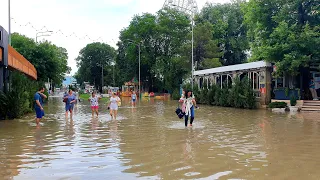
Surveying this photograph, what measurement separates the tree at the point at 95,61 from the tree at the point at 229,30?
45.6m

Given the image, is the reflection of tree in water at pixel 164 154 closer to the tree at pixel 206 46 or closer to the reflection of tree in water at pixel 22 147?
the reflection of tree in water at pixel 22 147

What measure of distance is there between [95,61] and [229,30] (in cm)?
5113

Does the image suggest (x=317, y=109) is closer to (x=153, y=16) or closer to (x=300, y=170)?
(x=300, y=170)

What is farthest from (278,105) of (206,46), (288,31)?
(206,46)

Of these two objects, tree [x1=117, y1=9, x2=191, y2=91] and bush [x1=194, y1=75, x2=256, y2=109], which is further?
tree [x1=117, y1=9, x2=191, y2=91]

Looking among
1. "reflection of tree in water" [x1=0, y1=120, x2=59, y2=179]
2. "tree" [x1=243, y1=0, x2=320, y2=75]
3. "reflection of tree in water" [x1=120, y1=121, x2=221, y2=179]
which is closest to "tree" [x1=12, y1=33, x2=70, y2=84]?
"tree" [x1=243, y1=0, x2=320, y2=75]

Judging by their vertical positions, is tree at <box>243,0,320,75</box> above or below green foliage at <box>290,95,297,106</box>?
above

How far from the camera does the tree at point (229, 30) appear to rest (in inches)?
2236

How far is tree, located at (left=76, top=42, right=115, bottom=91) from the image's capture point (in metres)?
98.9

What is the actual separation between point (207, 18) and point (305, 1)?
109 feet

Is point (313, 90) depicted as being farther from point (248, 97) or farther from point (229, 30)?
point (229, 30)

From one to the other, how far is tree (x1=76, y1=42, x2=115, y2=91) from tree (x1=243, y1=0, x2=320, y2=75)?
240ft

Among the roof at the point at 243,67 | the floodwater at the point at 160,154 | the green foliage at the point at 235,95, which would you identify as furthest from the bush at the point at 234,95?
the floodwater at the point at 160,154

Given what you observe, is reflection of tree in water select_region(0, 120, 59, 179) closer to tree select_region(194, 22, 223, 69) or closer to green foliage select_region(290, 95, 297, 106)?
green foliage select_region(290, 95, 297, 106)
